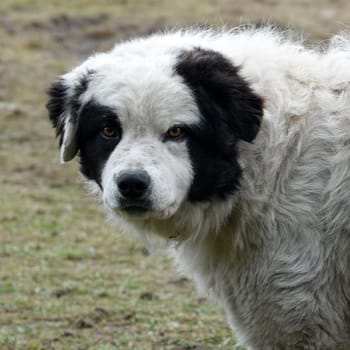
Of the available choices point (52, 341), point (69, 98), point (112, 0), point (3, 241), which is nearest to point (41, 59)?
point (112, 0)

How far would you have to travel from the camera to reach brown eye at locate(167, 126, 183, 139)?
519 cm

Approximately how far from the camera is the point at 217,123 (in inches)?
208

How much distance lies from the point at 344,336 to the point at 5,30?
16.0 metres

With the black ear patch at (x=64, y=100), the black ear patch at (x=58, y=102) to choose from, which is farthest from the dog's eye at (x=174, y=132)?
the black ear patch at (x=58, y=102)

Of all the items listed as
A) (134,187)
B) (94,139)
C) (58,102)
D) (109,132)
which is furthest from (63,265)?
(134,187)

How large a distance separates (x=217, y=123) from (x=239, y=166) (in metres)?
0.26

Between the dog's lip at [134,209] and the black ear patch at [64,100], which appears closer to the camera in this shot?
the dog's lip at [134,209]

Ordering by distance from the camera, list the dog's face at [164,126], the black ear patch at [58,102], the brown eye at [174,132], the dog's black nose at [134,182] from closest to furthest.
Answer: the dog's black nose at [134,182] < the dog's face at [164,126] < the brown eye at [174,132] < the black ear patch at [58,102]

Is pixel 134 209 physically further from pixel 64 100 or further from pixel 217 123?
pixel 64 100

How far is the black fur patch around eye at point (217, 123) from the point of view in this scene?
5262 mm

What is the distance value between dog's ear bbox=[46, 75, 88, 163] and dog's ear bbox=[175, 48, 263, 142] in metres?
0.61

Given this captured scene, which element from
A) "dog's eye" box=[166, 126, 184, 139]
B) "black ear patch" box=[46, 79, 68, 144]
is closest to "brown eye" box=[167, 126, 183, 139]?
"dog's eye" box=[166, 126, 184, 139]

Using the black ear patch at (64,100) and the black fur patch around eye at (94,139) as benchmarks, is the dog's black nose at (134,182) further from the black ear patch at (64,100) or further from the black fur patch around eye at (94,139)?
the black ear patch at (64,100)

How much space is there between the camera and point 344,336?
521 centimetres
